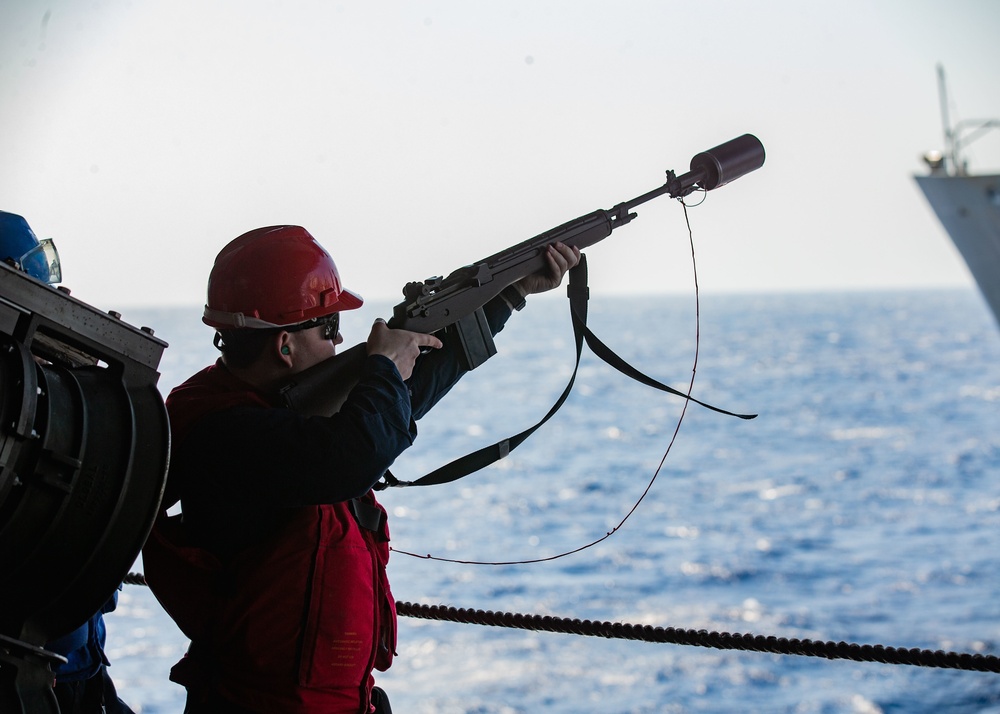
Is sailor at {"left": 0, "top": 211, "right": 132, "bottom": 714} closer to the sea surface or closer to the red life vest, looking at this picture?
the red life vest

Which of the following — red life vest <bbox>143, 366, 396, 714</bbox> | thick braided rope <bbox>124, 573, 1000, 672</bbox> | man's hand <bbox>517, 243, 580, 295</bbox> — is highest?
man's hand <bbox>517, 243, 580, 295</bbox>

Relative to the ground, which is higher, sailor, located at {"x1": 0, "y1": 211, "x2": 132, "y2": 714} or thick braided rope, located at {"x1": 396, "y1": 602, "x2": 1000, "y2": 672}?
sailor, located at {"x1": 0, "y1": 211, "x2": 132, "y2": 714}

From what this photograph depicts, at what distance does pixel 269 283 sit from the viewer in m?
2.18

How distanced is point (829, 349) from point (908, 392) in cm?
1912

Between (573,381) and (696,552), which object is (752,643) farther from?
(696,552)

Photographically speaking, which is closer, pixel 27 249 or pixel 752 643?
pixel 752 643

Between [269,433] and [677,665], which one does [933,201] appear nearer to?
[677,665]

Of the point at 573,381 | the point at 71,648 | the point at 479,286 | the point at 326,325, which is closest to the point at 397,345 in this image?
the point at 326,325

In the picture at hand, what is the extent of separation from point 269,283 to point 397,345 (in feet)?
1.00

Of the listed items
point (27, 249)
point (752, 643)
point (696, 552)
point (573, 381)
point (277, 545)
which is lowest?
point (752, 643)

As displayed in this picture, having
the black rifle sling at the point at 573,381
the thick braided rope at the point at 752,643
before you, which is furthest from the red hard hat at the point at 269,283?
the thick braided rope at the point at 752,643

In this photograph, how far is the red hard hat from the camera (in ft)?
7.13

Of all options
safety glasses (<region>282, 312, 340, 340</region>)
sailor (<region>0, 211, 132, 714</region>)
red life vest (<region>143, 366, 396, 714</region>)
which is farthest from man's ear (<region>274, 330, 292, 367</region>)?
sailor (<region>0, 211, 132, 714</region>)

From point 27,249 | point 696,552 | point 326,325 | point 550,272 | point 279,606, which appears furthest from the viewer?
point 696,552
